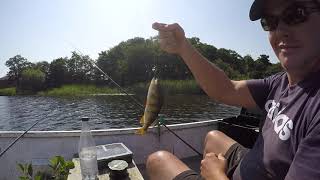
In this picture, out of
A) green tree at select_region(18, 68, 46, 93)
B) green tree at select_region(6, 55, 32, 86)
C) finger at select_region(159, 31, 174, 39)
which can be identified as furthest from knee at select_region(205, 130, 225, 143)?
green tree at select_region(6, 55, 32, 86)

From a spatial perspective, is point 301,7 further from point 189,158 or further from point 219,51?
point 219,51

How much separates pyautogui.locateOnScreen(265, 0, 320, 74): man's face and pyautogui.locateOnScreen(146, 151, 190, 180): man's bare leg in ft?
3.96

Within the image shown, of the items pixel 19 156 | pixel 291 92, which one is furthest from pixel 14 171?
pixel 291 92

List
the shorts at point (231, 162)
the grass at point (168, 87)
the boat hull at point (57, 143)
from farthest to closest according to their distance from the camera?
the boat hull at point (57, 143), the grass at point (168, 87), the shorts at point (231, 162)

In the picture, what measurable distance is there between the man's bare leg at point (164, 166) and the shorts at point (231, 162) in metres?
0.07

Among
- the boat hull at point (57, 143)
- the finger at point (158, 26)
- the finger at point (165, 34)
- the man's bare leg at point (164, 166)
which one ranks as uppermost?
the finger at point (158, 26)

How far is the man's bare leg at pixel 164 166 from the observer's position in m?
2.56

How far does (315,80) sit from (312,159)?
0.58m

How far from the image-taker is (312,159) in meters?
1.49

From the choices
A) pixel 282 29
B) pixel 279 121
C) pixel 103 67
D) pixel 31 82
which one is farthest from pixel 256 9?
pixel 103 67

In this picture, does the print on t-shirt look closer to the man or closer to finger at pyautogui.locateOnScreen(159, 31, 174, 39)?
the man

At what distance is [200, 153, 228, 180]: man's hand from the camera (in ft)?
7.06

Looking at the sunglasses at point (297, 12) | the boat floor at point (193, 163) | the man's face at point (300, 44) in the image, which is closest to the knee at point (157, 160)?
the man's face at point (300, 44)

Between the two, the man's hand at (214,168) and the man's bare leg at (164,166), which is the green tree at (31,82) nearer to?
the man's bare leg at (164,166)
